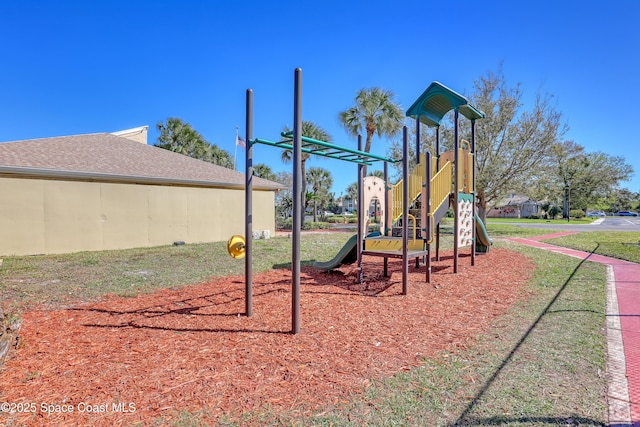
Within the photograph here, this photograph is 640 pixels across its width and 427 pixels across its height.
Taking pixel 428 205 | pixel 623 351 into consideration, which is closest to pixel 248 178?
pixel 428 205

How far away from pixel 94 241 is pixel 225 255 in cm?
506

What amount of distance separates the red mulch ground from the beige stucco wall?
25.1 ft

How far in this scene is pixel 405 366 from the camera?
322cm

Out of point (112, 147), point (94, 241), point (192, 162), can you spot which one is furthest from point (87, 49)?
point (94, 241)

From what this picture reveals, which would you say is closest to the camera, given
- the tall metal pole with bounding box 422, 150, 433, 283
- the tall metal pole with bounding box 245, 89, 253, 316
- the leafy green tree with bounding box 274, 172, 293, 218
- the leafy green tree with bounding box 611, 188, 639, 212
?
the tall metal pole with bounding box 245, 89, 253, 316

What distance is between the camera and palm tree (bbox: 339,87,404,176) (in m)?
23.2

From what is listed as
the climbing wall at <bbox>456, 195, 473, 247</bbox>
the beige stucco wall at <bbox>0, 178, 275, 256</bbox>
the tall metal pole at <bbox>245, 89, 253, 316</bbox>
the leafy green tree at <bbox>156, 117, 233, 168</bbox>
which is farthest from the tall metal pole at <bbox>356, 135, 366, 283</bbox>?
the leafy green tree at <bbox>156, 117, 233, 168</bbox>

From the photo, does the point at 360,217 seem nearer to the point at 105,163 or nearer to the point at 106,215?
the point at 106,215

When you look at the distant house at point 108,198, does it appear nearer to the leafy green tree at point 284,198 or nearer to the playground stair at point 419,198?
the playground stair at point 419,198

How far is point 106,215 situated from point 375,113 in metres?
17.3

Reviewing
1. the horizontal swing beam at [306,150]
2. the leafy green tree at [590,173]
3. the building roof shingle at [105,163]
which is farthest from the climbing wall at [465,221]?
the leafy green tree at [590,173]

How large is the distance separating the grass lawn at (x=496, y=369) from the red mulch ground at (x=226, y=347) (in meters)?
0.20

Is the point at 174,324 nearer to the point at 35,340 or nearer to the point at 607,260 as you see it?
the point at 35,340

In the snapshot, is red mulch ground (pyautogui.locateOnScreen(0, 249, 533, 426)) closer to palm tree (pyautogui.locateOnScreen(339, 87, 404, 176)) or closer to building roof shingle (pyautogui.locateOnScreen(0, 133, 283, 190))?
building roof shingle (pyautogui.locateOnScreen(0, 133, 283, 190))
